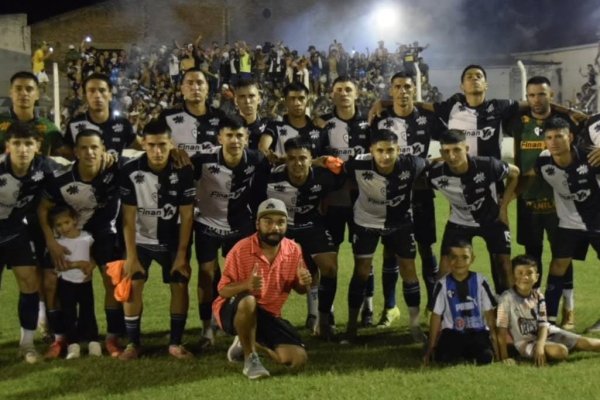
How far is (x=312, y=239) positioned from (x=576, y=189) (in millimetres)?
2324

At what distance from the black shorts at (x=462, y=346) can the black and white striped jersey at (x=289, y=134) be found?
Answer: 2.12 m

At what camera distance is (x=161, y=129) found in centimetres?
609

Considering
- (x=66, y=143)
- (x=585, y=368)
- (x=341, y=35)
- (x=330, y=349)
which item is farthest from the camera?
(x=341, y=35)

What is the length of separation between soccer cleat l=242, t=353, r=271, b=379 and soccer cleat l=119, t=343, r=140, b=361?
1023 millimetres

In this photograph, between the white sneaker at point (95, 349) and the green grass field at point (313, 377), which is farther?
the white sneaker at point (95, 349)

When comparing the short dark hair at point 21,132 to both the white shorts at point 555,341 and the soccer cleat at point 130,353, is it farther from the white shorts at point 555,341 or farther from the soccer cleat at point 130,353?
the white shorts at point 555,341

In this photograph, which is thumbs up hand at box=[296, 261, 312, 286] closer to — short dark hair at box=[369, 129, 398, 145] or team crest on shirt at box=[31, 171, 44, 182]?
short dark hair at box=[369, 129, 398, 145]

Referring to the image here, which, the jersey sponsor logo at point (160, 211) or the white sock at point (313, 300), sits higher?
the jersey sponsor logo at point (160, 211)

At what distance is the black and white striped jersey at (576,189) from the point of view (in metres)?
6.60

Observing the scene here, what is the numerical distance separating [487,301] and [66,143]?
3864mm

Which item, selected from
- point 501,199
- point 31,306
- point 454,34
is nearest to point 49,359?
point 31,306

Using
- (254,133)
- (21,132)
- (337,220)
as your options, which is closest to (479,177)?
(337,220)

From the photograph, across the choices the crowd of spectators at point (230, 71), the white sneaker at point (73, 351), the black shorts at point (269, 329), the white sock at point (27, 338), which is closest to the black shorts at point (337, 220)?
the black shorts at point (269, 329)

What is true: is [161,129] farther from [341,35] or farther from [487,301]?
[341,35]
